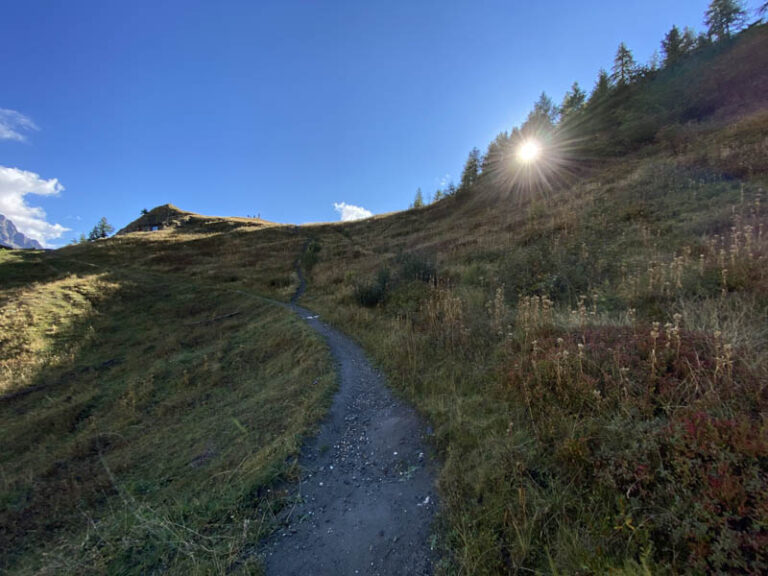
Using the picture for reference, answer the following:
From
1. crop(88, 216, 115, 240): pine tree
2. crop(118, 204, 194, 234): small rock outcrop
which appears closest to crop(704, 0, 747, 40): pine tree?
crop(118, 204, 194, 234): small rock outcrop

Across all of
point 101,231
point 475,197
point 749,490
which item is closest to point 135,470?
point 749,490

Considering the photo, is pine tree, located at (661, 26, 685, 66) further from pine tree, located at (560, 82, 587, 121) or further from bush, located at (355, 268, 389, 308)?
bush, located at (355, 268, 389, 308)

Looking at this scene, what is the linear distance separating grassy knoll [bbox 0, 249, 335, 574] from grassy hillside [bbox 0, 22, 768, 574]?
5 cm

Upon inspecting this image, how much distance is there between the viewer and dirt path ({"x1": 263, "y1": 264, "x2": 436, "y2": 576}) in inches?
112

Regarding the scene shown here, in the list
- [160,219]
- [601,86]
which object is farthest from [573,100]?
[160,219]

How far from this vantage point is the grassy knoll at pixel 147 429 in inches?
133

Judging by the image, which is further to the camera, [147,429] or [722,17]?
[722,17]

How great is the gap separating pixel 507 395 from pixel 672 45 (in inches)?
2794

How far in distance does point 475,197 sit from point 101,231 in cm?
10002

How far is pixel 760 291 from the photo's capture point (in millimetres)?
4734

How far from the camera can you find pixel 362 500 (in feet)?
11.8

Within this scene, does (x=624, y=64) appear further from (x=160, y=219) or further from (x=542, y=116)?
(x=160, y=219)

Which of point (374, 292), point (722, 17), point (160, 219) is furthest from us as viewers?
point (160, 219)

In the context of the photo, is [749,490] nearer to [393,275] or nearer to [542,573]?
[542,573]
